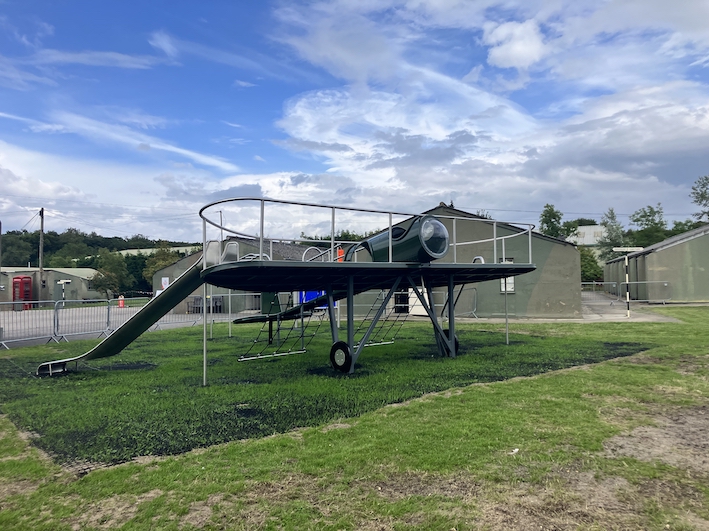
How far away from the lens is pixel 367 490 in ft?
14.9

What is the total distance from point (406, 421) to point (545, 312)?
21.2m

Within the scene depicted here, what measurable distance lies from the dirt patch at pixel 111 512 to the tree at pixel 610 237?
76389 millimetres

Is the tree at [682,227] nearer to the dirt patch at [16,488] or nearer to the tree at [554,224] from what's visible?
the tree at [554,224]

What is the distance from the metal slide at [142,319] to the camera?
11.0 meters

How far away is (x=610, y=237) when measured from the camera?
73312 mm

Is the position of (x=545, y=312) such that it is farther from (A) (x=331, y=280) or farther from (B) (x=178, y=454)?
(B) (x=178, y=454)

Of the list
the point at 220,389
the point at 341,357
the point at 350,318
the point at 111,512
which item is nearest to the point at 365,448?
the point at 111,512

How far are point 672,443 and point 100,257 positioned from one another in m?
79.3

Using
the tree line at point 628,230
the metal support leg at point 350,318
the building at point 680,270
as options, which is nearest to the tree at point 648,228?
the tree line at point 628,230

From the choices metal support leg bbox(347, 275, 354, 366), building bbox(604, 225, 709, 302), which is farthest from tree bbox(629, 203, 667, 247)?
metal support leg bbox(347, 275, 354, 366)

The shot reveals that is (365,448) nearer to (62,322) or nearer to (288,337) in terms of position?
(288,337)

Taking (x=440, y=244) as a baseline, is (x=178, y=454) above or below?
below

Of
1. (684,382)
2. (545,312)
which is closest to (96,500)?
(684,382)

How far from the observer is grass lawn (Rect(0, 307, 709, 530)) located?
13.6 feet
